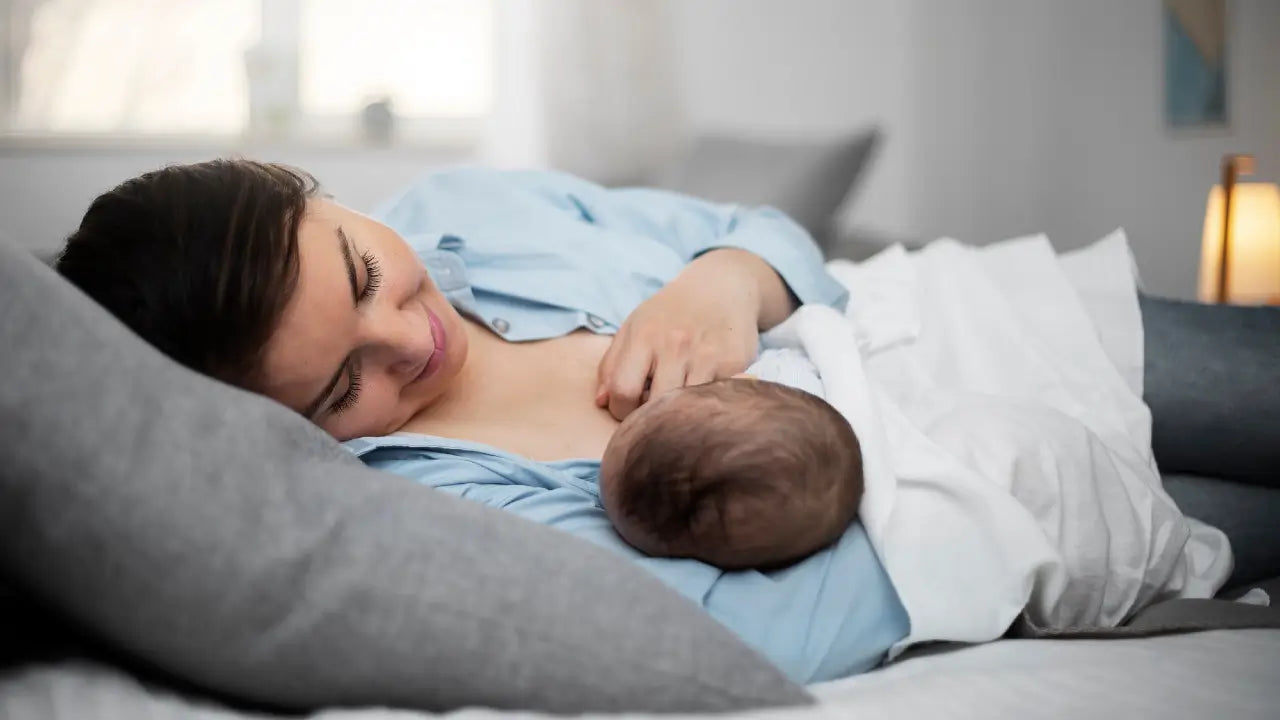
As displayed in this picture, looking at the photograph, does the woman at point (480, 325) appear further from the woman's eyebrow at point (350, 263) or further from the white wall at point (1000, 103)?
the white wall at point (1000, 103)

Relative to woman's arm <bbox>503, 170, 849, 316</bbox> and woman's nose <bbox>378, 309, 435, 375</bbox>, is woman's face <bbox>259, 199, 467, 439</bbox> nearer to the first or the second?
woman's nose <bbox>378, 309, 435, 375</bbox>

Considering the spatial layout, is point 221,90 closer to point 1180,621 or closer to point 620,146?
point 620,146

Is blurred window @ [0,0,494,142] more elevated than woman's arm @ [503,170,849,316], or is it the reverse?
blurred window @ [0,0,494,142]

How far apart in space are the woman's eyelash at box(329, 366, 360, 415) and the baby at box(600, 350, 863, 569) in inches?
10.5

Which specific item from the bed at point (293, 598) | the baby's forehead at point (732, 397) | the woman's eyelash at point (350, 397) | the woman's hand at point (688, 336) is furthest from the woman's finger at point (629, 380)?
the bed at point (293, 598)

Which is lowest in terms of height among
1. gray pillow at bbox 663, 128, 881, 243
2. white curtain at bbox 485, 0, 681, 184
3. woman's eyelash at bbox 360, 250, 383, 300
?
woman's eyelash at bbox 360, 250, 383, 300

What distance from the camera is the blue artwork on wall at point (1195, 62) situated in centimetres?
357

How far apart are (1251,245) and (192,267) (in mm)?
3161

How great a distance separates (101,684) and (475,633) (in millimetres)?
266

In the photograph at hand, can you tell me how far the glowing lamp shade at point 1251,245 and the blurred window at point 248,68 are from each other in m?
2.61

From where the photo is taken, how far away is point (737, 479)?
2.68 ft

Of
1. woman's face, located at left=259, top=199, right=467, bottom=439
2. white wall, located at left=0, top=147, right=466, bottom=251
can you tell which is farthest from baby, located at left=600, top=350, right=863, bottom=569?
white wall, located at left=0, top=147, right=466, bottom=251

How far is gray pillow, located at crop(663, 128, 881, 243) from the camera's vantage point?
2.59 meters

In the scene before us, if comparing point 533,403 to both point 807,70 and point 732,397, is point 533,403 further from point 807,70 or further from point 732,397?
point 807,70
